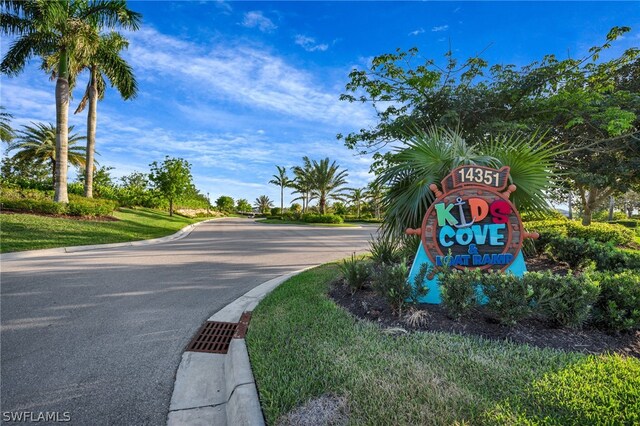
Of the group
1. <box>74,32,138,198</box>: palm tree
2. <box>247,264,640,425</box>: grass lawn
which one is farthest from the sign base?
<box>74,32,138,198</box>: palm tree

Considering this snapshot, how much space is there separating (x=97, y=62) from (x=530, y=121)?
20659 mm

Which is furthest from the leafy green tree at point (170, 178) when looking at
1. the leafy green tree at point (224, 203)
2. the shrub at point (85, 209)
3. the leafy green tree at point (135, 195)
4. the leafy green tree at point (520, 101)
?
the leafy green tree at point (224, 203)

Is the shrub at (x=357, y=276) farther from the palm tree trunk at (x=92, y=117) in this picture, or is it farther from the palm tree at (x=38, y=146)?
the palm tree at (x=38, y=146)

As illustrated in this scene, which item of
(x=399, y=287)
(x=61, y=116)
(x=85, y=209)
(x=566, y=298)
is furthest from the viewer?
(x=85, y=209)

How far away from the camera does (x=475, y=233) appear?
4.20 m

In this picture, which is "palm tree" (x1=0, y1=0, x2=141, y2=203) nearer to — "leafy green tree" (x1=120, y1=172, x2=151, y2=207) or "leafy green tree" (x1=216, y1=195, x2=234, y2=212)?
"leafy green tree" (x1=120, y1=172, x2=151, y2=207)

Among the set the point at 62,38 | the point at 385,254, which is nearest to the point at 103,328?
the point at 385,254

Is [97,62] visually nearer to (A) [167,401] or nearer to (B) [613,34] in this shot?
(A) [167,401]

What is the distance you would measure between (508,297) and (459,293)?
1.55 ft

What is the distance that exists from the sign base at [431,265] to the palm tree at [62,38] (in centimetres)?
1674

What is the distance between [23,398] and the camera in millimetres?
2318

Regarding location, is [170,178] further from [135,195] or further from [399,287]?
[399,287]

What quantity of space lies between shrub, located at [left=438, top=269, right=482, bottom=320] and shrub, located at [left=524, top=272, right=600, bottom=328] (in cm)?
55

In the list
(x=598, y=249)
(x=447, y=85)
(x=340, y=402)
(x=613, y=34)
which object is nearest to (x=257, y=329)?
(x=340, y=402)
